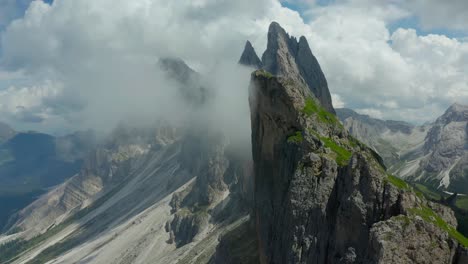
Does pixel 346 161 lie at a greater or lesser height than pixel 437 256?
greater

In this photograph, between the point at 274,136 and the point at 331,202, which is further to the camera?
the point at 274,136

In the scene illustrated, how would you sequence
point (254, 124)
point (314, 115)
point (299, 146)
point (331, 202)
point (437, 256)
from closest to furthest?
point (437, 256), point (331, 202), point (299, 146), point (314, 115), point (254, 124)

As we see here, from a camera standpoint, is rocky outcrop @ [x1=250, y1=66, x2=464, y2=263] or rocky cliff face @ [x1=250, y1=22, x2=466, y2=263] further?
rocky outcrop @ [x1=250, y1=66, x2=464, y2=263]

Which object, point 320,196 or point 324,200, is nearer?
point 324,200

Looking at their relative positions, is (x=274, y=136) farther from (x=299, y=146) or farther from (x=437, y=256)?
(x=437, y=256)

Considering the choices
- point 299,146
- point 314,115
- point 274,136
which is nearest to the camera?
point 299,146

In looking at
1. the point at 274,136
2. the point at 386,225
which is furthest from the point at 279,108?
the point at 386,225

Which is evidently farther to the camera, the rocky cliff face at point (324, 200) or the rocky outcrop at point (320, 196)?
the rocky outcrop at point (320, 196)

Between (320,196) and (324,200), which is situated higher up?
(320,196)
